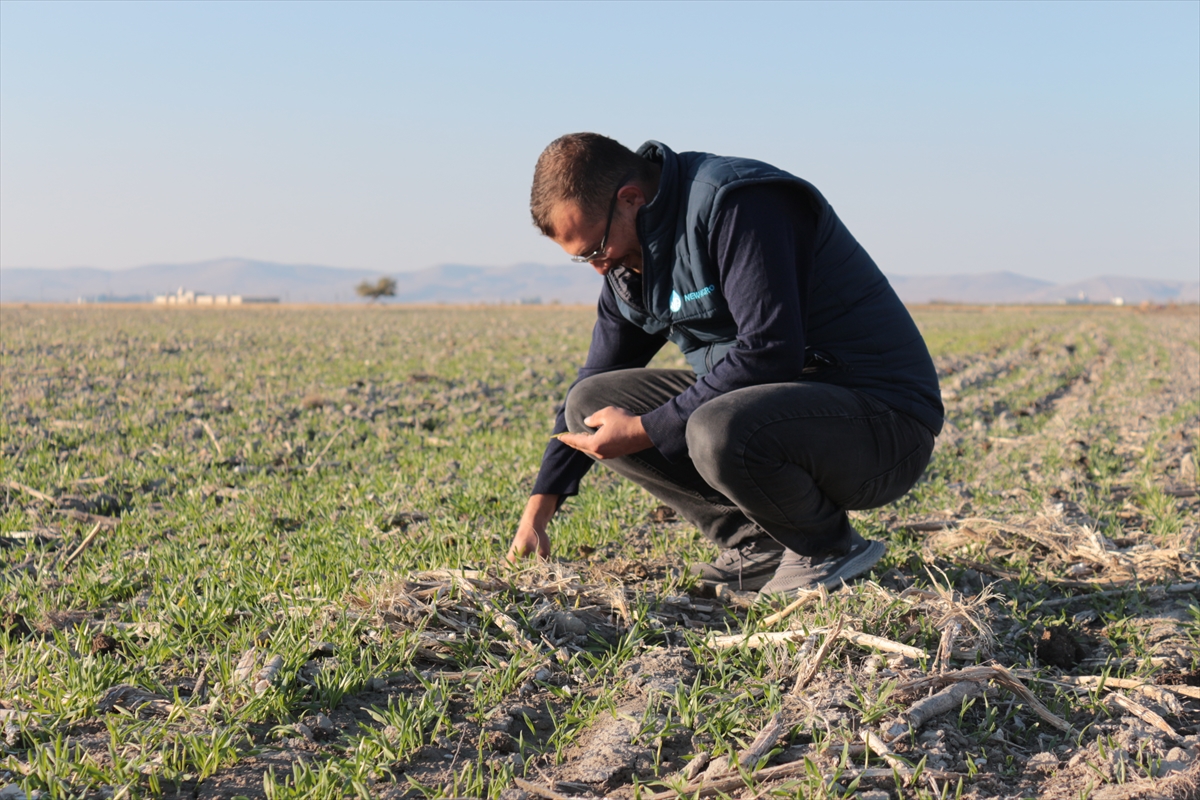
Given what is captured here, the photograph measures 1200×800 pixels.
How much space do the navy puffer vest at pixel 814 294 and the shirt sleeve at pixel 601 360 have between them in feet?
1.30

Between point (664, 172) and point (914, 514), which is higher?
point (664, 172)

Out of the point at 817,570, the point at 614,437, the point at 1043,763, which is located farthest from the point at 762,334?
the point at 1043,763

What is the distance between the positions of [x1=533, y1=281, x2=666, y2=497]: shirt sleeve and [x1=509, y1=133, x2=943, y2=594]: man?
0.26 metres

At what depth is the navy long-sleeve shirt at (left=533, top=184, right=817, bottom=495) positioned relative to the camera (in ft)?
9.81

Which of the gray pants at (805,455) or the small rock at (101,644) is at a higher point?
the gray pants at (805,455)

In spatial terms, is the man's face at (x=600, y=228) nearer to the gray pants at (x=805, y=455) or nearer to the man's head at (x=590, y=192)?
the man's head at (x=590, y=192)

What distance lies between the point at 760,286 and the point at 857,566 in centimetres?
118

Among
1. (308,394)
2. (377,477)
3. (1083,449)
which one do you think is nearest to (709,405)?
(377,477)

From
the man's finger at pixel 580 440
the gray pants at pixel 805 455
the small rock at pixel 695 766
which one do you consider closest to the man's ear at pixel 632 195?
the gray pants at pixel 805 455

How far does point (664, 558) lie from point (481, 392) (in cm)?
722

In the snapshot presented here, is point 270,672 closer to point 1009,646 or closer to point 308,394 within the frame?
point 1009,646

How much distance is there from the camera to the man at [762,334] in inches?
120

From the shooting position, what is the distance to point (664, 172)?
10.3 ft

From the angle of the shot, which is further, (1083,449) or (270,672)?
(1083,449)
